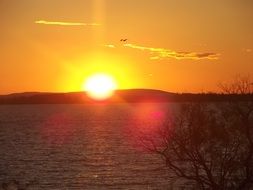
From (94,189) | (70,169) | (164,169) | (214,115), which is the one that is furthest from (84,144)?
(214,115)

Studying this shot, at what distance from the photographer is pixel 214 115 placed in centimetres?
2931

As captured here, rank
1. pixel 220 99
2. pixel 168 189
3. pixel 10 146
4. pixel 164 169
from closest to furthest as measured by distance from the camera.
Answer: pixel 220 99
pixel 168 189
pixel 164 169
pixel 10 146

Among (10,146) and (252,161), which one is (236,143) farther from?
(10,146)

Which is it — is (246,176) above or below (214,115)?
below

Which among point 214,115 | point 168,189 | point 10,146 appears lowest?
point 168,189

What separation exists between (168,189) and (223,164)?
22419 mm

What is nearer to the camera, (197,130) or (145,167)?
(197,130)

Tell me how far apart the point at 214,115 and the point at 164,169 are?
34.1 meters

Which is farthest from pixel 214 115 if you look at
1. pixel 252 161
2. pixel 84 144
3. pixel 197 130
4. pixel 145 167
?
pixel 84 144

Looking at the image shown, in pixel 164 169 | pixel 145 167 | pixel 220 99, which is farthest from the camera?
pixel 145 167

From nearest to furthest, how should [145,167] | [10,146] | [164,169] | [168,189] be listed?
[168,189], [164,169], [145,167], [10,146]

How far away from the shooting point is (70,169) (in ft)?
223

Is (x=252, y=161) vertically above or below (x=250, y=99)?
below

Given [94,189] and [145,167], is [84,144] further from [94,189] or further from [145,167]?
[94,189]
